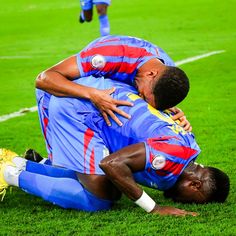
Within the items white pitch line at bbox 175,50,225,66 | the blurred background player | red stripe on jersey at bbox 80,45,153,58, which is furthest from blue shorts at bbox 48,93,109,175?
the blurred background player

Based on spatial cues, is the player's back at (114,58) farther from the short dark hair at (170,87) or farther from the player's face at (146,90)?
the short dark hair at (170,87)

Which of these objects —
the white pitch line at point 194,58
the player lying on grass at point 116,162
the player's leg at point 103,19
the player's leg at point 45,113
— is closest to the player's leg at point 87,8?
the player's leg at point 103,19

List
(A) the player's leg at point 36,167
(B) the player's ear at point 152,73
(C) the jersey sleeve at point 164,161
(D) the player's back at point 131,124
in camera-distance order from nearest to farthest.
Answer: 1. (C) the jersey sleeve at point 164,161
2. (D) the player's back at point 131,124
3. (B) the player's ear at point 152,73
4. (A) the player's leg at point 36,167

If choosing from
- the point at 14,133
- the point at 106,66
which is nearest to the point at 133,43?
the point at 106,66

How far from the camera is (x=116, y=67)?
616cm

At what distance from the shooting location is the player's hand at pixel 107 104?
19.4 feet

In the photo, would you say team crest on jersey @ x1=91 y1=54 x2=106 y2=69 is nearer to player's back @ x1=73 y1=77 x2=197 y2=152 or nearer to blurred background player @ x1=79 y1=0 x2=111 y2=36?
player's back @ x1=73 y1=77 x2=197 y2=152

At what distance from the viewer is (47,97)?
6410 mm

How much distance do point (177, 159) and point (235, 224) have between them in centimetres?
59

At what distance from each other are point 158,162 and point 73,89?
84 cm

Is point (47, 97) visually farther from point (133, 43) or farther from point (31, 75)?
point (31, 75)

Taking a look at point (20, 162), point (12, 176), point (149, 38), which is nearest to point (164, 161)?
point (12, 176)

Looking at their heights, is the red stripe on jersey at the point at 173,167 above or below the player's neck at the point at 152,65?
below

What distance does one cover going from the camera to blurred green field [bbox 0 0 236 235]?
5.49m
